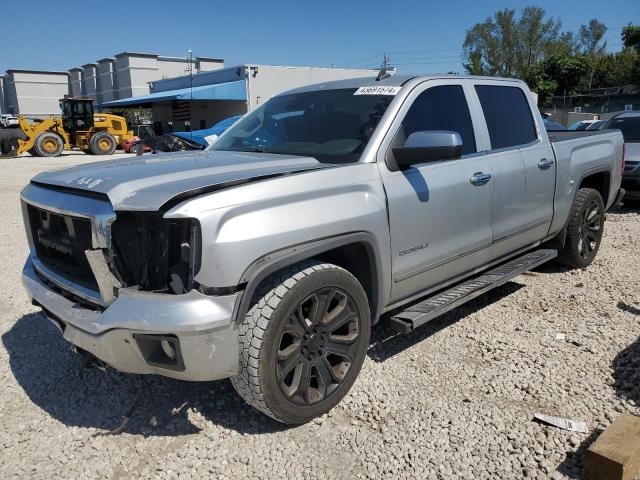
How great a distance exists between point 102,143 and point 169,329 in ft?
86.2

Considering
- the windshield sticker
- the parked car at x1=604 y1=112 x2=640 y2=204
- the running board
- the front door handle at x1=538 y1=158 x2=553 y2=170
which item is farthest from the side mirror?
the parked car at x1=604 y1=112 x2=640 y2=204

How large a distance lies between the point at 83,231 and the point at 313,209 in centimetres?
118

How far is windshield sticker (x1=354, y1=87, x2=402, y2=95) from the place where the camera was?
11.6 ft

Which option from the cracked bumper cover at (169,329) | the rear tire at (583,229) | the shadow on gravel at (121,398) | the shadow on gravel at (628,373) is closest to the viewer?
the cracked bumper cover at (169,329)

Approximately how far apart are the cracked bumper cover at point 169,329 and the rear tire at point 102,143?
25.5 m

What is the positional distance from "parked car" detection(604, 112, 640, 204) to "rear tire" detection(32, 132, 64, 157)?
2285 cm

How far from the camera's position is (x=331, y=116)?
12.1 ft

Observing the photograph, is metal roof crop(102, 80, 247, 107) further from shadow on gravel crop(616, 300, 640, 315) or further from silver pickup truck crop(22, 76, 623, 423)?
shadow on gravel crop(616, 300, 640, 315)

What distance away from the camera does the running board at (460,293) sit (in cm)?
326

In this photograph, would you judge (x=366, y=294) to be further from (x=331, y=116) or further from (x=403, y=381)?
(x=331, y=116)

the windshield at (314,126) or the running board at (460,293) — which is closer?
the running board at (460,293)

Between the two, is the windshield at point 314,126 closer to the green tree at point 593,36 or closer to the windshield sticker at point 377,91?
the windshield sticker at point 377,91

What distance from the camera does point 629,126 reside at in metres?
10.3

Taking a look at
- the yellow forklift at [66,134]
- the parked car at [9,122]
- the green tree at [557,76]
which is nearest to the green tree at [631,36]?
the green tree at [557,76]
